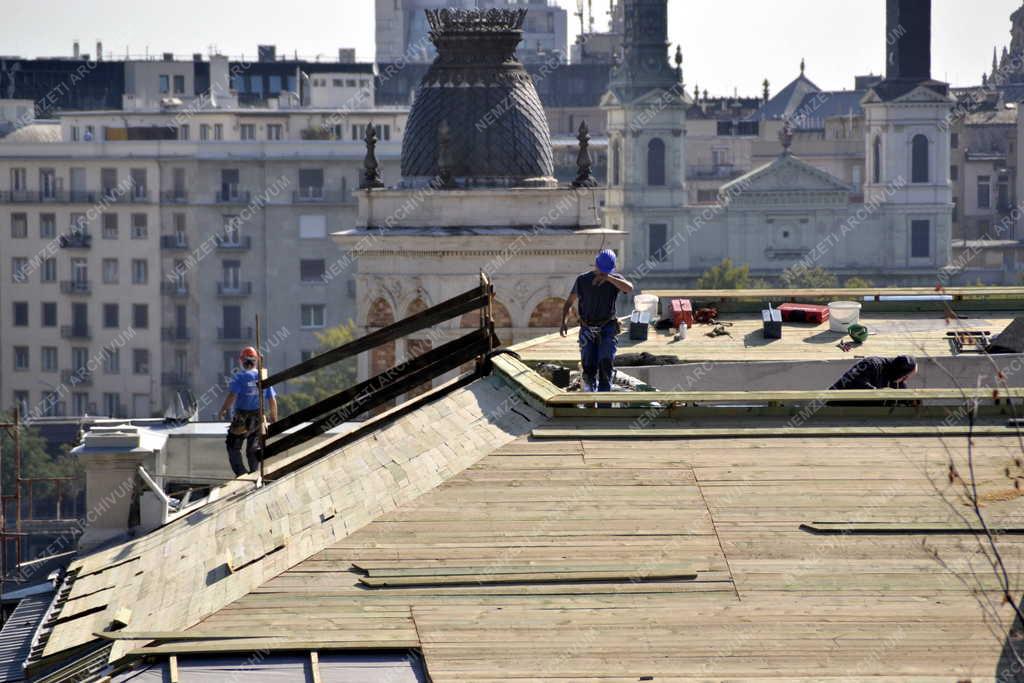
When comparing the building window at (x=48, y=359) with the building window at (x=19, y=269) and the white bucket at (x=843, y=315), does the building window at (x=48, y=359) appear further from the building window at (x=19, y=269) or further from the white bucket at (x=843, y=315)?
the white bucket at (x=843, y=315)

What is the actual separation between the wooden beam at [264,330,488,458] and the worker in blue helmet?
112 centimetres

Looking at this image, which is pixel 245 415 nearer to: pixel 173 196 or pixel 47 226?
pixel 173 196

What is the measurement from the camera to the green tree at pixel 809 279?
174 meters

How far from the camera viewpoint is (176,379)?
468 feet

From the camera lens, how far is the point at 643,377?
32500 millimetres

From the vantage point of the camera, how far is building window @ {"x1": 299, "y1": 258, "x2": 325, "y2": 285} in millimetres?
144125

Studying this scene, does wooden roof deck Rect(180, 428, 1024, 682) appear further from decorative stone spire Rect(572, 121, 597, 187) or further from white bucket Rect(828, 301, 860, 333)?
decorative stone spire Rect(572, 121, 597, 187)

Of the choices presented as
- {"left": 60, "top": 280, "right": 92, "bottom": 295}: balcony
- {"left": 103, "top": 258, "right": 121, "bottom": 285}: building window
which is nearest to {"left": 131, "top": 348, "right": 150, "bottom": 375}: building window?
Result: {"left": 103, "top": 258, "right": 121, "bottom": 285}: building window

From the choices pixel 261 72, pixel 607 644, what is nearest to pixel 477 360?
pixel 607 644

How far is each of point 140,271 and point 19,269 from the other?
6.74 meters

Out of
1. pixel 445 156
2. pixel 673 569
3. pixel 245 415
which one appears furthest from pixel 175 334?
pixel 673 569

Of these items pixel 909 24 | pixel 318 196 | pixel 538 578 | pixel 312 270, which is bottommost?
pixel 312 270

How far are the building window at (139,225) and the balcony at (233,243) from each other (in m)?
4.22

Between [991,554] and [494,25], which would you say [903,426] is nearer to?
[991,554]
